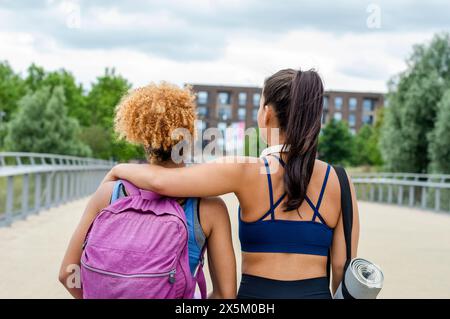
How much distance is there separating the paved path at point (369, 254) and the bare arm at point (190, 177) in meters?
4.11

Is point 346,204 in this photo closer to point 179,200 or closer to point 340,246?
point 340,246

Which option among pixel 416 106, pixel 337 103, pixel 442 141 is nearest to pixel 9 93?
pixel 416 106

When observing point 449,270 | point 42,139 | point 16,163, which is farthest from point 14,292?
point 42,139

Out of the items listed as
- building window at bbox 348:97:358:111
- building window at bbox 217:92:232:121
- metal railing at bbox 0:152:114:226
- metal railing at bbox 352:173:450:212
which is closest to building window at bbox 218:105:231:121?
building window at bbox 217:92:232:121

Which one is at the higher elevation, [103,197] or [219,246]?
[103,197]

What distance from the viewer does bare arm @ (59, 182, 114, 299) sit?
2.35 m

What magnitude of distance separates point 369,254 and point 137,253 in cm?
772

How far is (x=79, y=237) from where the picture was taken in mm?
2395

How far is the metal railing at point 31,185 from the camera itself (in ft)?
38.3

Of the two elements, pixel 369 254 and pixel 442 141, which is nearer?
pixel 369 254

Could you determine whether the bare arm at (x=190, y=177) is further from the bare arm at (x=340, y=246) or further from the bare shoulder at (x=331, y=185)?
the bare arm at (x=340, y=246)

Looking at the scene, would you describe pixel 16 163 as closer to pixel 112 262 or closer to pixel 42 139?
pixel 112 262
